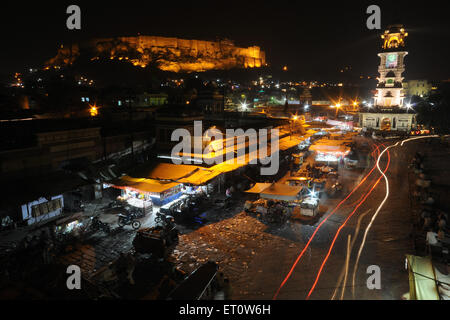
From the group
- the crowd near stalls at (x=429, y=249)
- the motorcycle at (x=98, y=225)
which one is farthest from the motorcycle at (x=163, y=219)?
the crowd near stalls at (x=429, y=249)

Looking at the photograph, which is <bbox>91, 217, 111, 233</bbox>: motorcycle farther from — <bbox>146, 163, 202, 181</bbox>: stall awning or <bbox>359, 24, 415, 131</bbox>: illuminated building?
<bbox>359, 24, 415, 131</bbox>: illuminated building

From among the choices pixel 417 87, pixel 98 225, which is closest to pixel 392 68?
pixel 98 225

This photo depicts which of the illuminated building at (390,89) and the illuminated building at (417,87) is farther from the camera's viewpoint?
the illuminated building at (417,87)

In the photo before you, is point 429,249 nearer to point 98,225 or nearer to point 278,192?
point 278,192

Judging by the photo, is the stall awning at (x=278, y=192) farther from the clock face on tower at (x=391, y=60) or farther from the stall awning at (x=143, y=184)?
the clock face on tower at (x=391, y=60)

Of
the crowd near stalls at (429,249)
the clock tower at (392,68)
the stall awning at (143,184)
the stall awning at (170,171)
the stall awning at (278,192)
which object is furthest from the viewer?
the clock tower at (392,68)

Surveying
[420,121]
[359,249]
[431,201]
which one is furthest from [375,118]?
[359,249]

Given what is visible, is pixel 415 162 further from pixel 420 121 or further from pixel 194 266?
pixel 194 266
